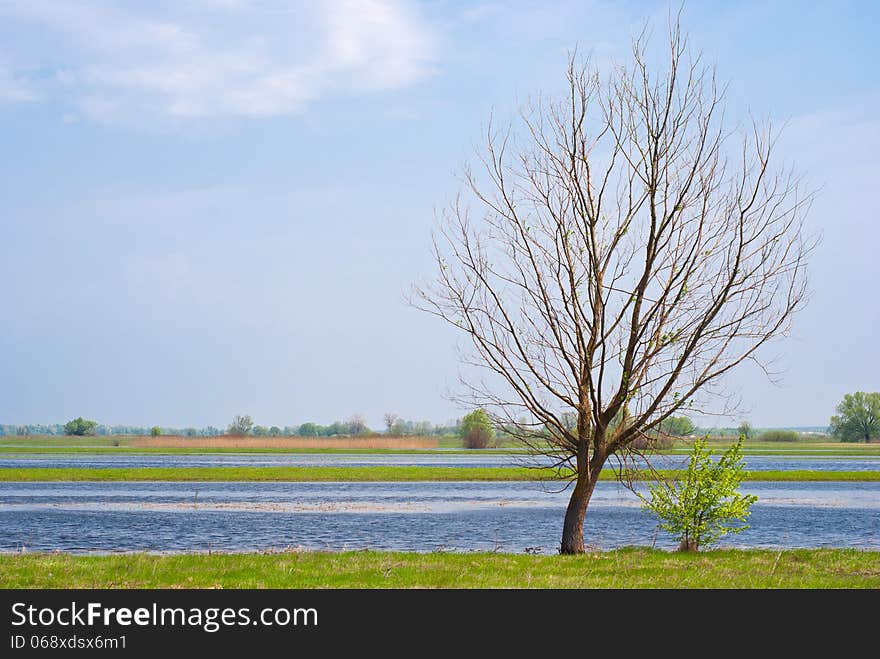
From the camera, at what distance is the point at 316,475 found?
71.8 m

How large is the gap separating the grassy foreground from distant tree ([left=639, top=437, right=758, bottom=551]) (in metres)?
1.16

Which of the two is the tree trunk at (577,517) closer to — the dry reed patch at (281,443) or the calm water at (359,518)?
the calm water at (359,518)

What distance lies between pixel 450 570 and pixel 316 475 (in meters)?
54.9

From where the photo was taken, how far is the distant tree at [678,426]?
→ 23.2m

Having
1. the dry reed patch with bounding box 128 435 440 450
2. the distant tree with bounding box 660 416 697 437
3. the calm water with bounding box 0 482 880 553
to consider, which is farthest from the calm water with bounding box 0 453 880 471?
the distant tree with bounding box 660 416 697 437

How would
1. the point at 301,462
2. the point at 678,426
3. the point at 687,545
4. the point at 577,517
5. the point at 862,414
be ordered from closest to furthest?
the point at 577,517 → the point at 687,545 → the point at 678,426 → the point at 301,462 → the point at 862,414

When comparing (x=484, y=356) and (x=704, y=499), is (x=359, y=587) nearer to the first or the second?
(x=484, y=356)

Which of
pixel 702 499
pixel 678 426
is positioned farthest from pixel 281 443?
pixel 702 499

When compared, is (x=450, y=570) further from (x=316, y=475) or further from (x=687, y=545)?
(x=316, y=475)

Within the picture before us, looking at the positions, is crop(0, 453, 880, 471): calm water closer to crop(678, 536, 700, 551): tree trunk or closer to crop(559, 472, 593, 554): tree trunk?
crop(678, 536, 700, 551): tree trunk
